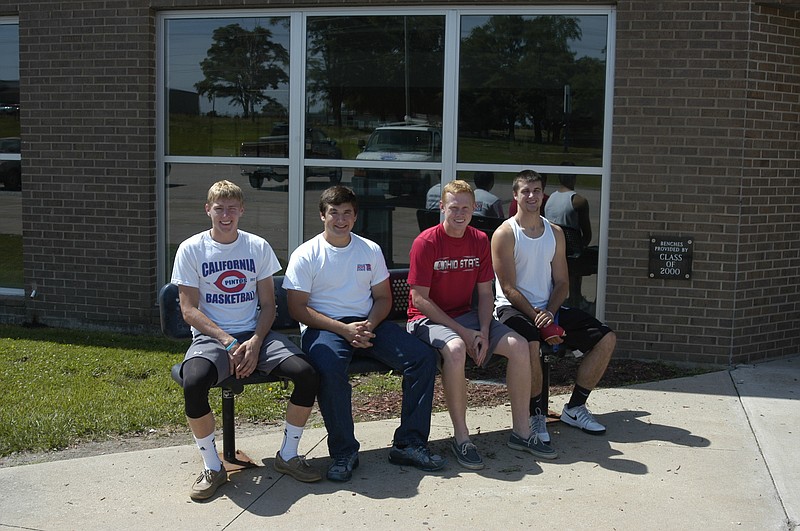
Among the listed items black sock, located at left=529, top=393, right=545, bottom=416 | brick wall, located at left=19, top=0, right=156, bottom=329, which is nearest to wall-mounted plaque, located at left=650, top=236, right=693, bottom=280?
black sock, located at left=529, top=393, right=545, bottom=416

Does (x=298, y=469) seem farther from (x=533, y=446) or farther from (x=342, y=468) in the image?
(x=533, y=446)

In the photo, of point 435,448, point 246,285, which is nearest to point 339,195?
point 246,285

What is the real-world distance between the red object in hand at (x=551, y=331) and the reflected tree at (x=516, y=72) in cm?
242

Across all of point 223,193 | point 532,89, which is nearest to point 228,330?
point 223,193

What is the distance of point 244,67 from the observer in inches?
336

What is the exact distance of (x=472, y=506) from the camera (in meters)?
4.79

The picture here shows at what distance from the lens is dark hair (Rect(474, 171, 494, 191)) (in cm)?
795

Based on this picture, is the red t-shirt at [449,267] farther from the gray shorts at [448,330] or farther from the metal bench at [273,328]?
the metal bench at [273,328]

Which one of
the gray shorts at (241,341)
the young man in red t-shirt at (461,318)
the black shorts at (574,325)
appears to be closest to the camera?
the gray shorts at (241,341)

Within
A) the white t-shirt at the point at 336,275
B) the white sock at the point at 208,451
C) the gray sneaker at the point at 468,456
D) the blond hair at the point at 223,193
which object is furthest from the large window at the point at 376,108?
the white sock at the point at 208,451

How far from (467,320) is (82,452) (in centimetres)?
242

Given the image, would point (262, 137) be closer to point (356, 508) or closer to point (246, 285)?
point (246, 285)

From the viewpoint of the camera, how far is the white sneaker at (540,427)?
5602 millimetres

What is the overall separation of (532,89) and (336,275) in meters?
3.12
